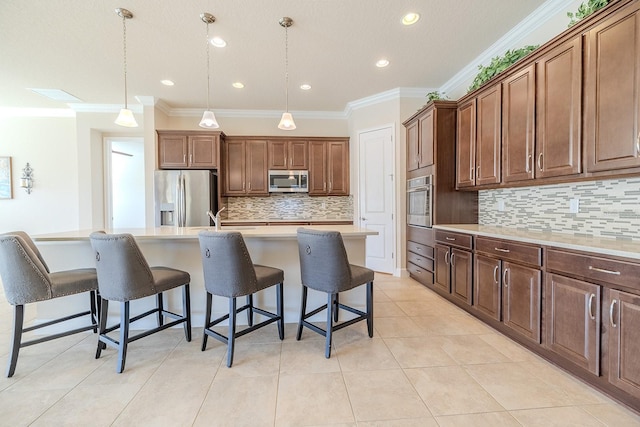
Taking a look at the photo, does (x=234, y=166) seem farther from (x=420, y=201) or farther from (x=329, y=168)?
(x=420, y=201)

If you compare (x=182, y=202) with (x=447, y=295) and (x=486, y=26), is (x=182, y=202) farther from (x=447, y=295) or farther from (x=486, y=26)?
(x=486, y=26)

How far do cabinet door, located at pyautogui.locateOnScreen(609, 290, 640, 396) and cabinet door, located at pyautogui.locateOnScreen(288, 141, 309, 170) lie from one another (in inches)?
163

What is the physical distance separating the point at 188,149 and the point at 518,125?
4.51 meters

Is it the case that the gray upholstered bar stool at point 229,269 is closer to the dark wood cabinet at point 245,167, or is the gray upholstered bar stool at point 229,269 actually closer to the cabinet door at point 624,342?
the cabinet door at point 624,342

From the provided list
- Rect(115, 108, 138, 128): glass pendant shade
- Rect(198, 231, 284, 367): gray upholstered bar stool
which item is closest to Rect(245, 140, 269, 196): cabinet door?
Rect(115, 108, 138, 128): glass pendant shade

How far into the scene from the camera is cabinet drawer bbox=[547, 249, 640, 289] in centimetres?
142

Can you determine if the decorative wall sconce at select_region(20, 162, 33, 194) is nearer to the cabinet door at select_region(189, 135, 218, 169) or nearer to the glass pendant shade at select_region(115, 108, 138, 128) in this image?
the cabinet door at select_region(189, 135, 218, 169)

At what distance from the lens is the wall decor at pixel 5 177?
4.79m

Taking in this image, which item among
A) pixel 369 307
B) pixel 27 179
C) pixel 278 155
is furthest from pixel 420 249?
pixel 27 179

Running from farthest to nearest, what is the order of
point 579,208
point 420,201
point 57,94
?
point 57,94 → point 420,201 → point 579,208

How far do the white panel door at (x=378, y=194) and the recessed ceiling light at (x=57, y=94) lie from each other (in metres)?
4.61

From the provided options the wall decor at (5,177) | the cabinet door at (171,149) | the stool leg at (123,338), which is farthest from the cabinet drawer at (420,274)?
the wall decor at (5,177)

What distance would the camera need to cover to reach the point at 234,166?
4840 millimetres

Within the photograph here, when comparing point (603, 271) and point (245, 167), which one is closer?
point (603, 271)
